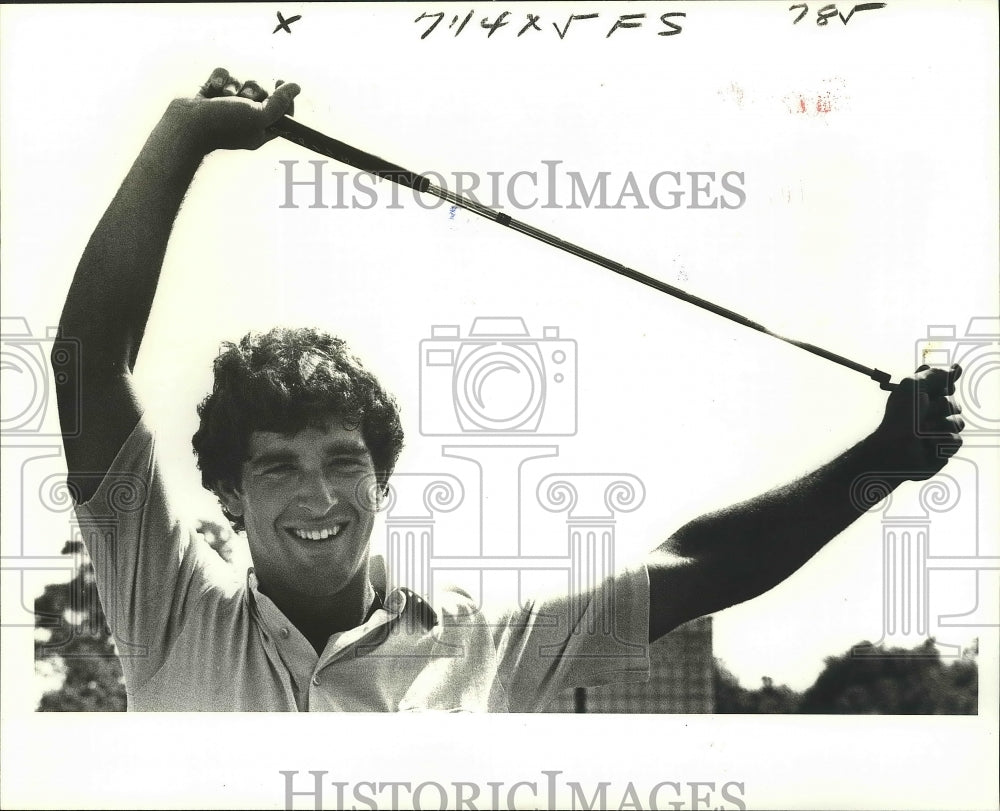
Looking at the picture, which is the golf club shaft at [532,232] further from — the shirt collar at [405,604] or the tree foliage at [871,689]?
the shirt collar at [405,604]

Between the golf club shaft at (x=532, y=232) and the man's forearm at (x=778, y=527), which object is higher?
the golf club shaft at (x=532, y=232)

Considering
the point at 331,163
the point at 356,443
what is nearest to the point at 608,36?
the point at 331,163

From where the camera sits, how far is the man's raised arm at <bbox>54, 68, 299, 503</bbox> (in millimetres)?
2410

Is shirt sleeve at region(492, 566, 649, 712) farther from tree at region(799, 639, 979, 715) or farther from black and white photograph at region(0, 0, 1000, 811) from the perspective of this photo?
tree at region(799, 639, 979, 715)

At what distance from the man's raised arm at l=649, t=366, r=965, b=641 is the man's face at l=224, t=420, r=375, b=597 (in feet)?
2.18

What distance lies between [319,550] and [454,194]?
84 centimetres

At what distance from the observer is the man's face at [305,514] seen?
7.86 feet

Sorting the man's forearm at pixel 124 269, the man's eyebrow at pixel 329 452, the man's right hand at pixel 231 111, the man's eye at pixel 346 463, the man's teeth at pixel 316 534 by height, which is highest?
the man's right hand at pixel 231 111

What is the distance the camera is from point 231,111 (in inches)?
95.2
